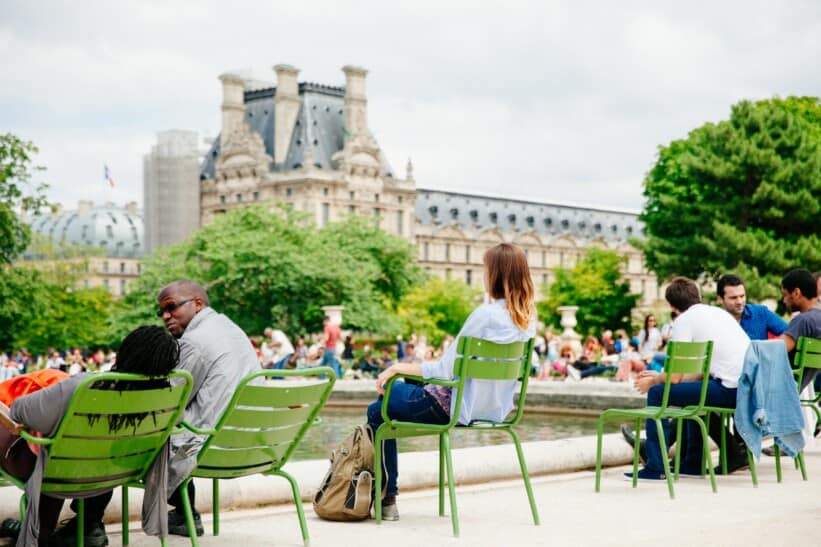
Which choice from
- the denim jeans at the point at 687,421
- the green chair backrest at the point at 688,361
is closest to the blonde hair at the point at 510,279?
the green chair backrest at the point at 688,361

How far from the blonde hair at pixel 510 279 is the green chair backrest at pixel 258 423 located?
124cm

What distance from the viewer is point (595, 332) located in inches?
2739

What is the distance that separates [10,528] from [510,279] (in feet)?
8.77

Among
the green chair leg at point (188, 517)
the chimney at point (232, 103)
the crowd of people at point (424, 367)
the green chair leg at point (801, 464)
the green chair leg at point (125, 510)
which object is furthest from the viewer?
the chimney at point (232, 103)

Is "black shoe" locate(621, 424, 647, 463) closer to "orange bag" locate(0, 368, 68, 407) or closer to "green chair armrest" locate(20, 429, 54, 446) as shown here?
"orange bag" locate(0, 368, 68, 407)

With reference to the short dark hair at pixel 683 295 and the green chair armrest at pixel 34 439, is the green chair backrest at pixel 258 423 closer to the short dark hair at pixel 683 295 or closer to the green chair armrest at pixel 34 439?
the green chair armrest at pixel 34 439

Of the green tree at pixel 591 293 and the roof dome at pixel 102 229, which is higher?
the roof dome at pixel 102 229

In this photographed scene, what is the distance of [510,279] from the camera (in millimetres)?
6445

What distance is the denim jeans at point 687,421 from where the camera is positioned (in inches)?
307

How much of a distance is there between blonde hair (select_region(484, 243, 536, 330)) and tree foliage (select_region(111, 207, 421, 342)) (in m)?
48.9

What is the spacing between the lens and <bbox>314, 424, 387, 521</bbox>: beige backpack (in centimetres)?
630

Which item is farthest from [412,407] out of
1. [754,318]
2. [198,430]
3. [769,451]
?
[769,451]

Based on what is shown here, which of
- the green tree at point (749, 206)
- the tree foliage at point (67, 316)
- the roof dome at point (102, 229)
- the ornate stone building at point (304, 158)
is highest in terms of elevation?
the ornate stone building at point (304, 158)

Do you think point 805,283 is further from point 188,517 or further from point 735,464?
point 188,517
